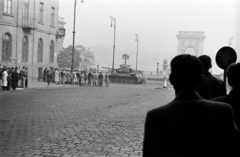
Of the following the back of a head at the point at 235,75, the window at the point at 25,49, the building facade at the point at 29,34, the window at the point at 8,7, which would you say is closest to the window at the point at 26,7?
the building facade at the point at 29,34

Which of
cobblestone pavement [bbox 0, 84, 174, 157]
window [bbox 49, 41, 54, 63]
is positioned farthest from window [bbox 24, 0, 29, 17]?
cobblestone pavement [bbox 0, 84, 174, 157]

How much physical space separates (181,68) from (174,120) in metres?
0.34

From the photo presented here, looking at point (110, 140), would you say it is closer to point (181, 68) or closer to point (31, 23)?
point (181, 68)

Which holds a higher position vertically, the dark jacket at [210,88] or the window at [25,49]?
the window at [25,49]

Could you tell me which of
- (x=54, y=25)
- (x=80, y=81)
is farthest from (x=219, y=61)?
(x=54, y=25)

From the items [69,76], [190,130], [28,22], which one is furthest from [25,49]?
[190,130]

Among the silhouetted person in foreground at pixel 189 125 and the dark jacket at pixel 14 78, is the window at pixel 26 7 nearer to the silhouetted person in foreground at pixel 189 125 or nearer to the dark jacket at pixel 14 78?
the dark jacket at pixel 14 78

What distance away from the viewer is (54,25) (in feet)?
129

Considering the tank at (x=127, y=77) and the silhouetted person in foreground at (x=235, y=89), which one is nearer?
the silhouetted person in foreground at (x=235, y=89)

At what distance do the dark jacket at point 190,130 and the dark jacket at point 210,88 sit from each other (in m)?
2.64

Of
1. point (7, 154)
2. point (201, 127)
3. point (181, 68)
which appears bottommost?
point (7, 154)

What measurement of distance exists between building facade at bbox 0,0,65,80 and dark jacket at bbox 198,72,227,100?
23.4 meters

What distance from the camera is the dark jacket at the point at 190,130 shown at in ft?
7.22

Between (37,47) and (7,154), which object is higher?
(37,47)
